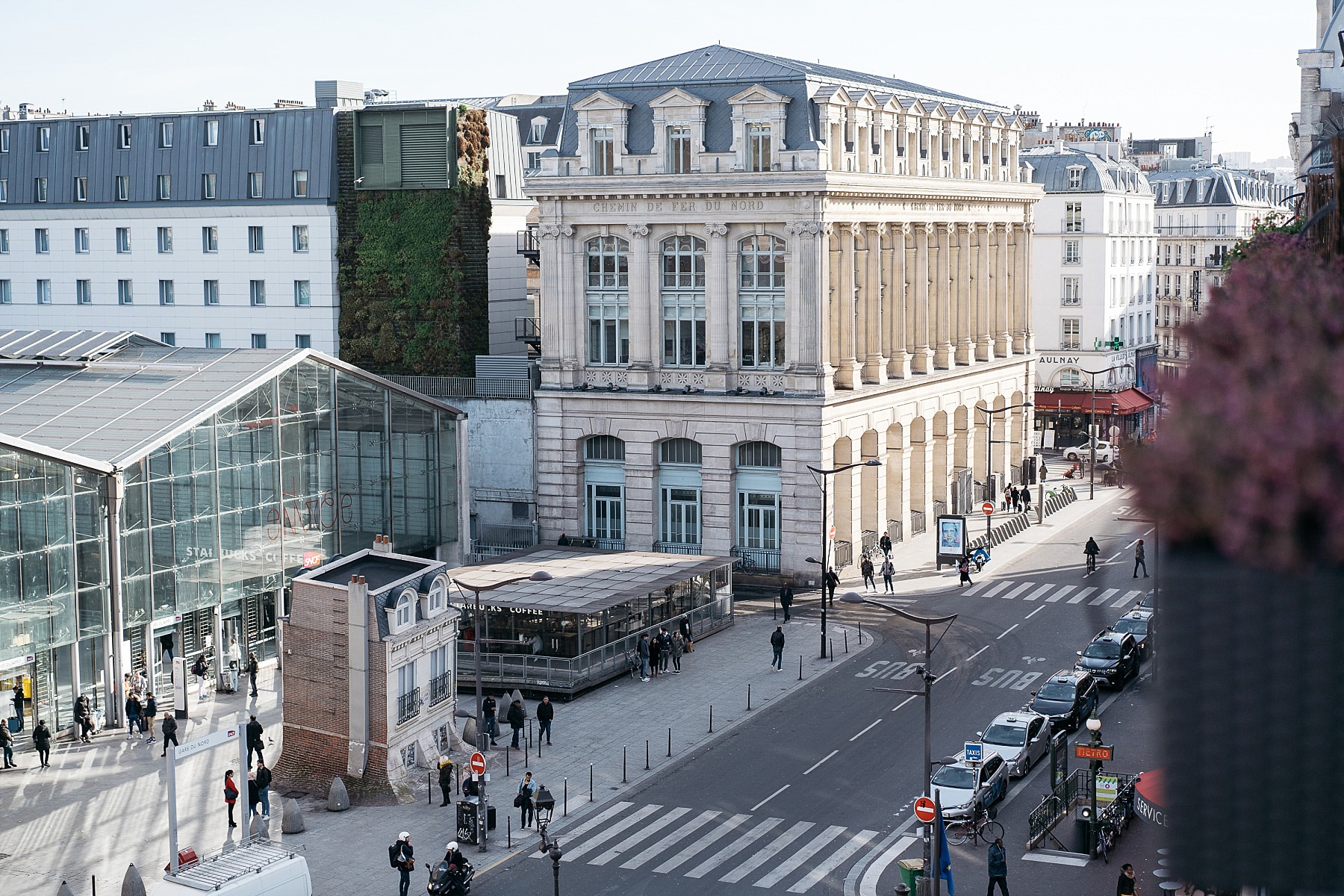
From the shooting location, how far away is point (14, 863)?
117ft

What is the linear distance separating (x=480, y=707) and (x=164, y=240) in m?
47.8

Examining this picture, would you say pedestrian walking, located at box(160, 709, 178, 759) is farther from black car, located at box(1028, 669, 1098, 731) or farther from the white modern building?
the white modern building

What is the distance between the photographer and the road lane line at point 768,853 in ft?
114

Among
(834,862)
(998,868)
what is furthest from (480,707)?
(998,868)

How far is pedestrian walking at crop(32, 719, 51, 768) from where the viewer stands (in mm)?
42844

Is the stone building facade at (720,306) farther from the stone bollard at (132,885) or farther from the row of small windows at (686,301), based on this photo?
the stone bollard at (132,885)

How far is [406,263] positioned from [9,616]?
37.3m

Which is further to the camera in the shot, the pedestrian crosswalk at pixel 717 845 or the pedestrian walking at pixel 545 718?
the pedestrian walking at pixel 545 718

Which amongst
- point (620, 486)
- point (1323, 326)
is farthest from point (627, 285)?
point (1323, 326)

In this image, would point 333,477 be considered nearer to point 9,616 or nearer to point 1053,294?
point 9,616

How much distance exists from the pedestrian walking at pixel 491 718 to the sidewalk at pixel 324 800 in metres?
0.44

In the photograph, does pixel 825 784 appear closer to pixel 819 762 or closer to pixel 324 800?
pixel 819 762

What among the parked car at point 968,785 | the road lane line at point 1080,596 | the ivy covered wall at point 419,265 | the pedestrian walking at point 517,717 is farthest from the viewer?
the ivy covered wall at point 419,265

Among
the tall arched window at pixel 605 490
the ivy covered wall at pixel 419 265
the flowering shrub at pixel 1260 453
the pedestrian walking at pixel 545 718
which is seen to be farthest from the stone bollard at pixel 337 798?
the ivy covered wall at pixel 419 265
